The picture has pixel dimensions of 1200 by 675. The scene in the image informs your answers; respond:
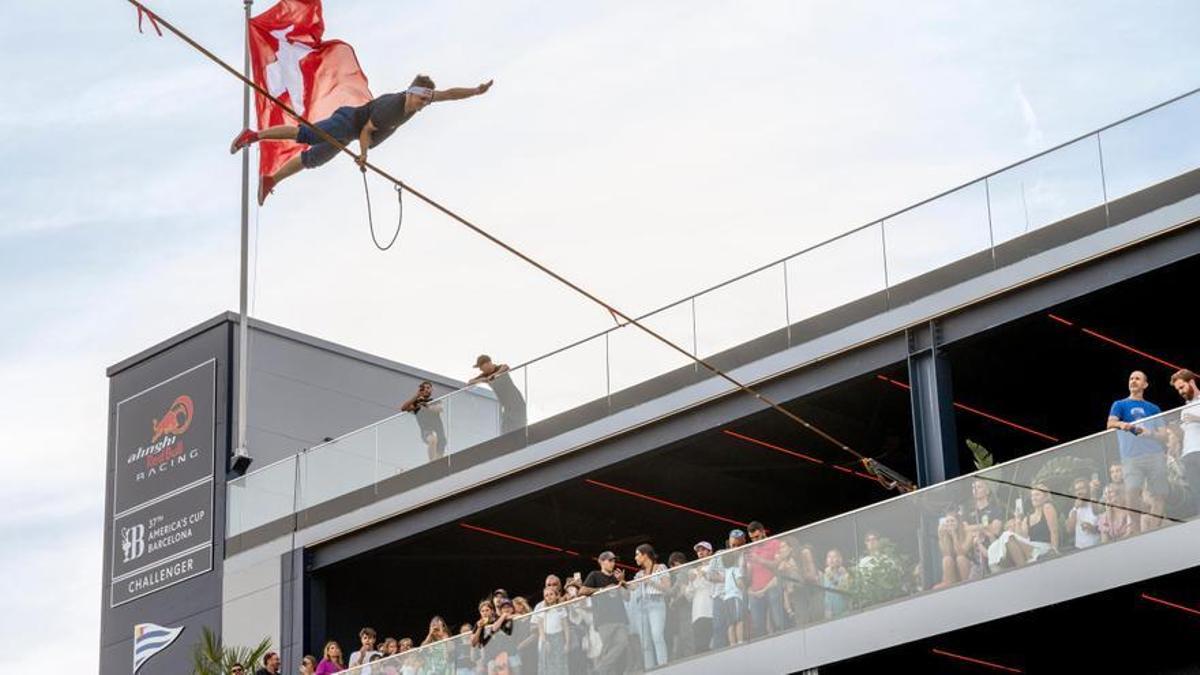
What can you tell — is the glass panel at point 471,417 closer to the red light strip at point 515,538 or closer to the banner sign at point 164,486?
the red light strip at point 515,538

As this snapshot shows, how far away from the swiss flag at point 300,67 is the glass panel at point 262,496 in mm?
5071

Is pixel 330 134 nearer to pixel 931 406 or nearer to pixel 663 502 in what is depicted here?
pixel 931 406

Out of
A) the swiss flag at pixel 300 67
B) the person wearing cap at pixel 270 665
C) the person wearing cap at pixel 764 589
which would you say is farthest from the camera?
the swiss flag at pixel 300 67

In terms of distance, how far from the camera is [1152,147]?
936 inches

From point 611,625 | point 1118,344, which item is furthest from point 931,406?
point 611,625

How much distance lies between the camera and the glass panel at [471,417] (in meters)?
30.9

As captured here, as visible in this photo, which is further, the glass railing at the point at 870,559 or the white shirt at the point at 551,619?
the white shirt at the point at 551,619

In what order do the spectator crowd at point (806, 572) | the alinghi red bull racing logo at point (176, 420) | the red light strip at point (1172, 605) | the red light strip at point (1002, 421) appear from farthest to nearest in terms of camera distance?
the alinghi red bull racing logo at point (176, 420) < the red light strip at point (1002, 421) < the red light strip at point (1172, 605) < the spectator crowd at point (806, 572)

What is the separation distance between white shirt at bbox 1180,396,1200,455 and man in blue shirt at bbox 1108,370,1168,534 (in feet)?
0.81

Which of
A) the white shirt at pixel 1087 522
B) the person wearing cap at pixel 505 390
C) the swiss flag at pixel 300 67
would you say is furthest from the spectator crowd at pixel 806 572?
the swiss flag at pixel 300 67

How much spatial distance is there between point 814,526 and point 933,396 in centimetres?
310

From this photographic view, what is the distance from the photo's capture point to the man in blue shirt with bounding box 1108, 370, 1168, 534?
20250 mm

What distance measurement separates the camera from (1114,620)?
75.3 feet

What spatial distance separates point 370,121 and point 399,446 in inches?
331
